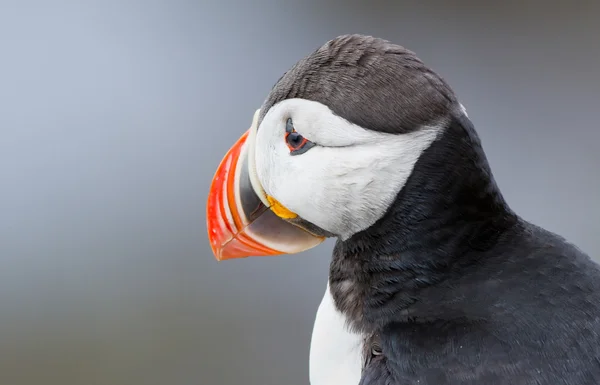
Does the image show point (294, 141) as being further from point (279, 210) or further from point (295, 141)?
point (279, 210)

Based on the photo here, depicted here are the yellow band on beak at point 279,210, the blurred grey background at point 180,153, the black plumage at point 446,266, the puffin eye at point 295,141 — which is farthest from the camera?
the blurred grey background at point 180,153

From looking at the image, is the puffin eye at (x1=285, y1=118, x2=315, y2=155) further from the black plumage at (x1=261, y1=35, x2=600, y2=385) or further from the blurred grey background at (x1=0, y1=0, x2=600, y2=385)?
the blurred grey background at (x1=0, y1=0, x2=600, y2=385)

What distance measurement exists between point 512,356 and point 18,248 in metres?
2.52

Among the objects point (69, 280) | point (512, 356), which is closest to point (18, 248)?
point (69, 280)

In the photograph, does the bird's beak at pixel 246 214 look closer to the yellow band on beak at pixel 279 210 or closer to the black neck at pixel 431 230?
the yellow band on beak at pixel 279 210

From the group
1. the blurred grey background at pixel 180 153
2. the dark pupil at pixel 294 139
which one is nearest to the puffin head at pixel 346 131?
the dark pupil at pixel 294 139

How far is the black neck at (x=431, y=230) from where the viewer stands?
A: 1.09 meters

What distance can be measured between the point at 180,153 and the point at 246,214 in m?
2.00

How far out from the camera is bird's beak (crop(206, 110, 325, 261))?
50.1 inches

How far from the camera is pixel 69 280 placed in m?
3.01

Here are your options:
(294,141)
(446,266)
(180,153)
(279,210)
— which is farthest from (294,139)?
(180,153)

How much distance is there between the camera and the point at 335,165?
3.59ft

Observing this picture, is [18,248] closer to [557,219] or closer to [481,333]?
[557,219]

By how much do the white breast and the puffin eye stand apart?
10.9 inches
